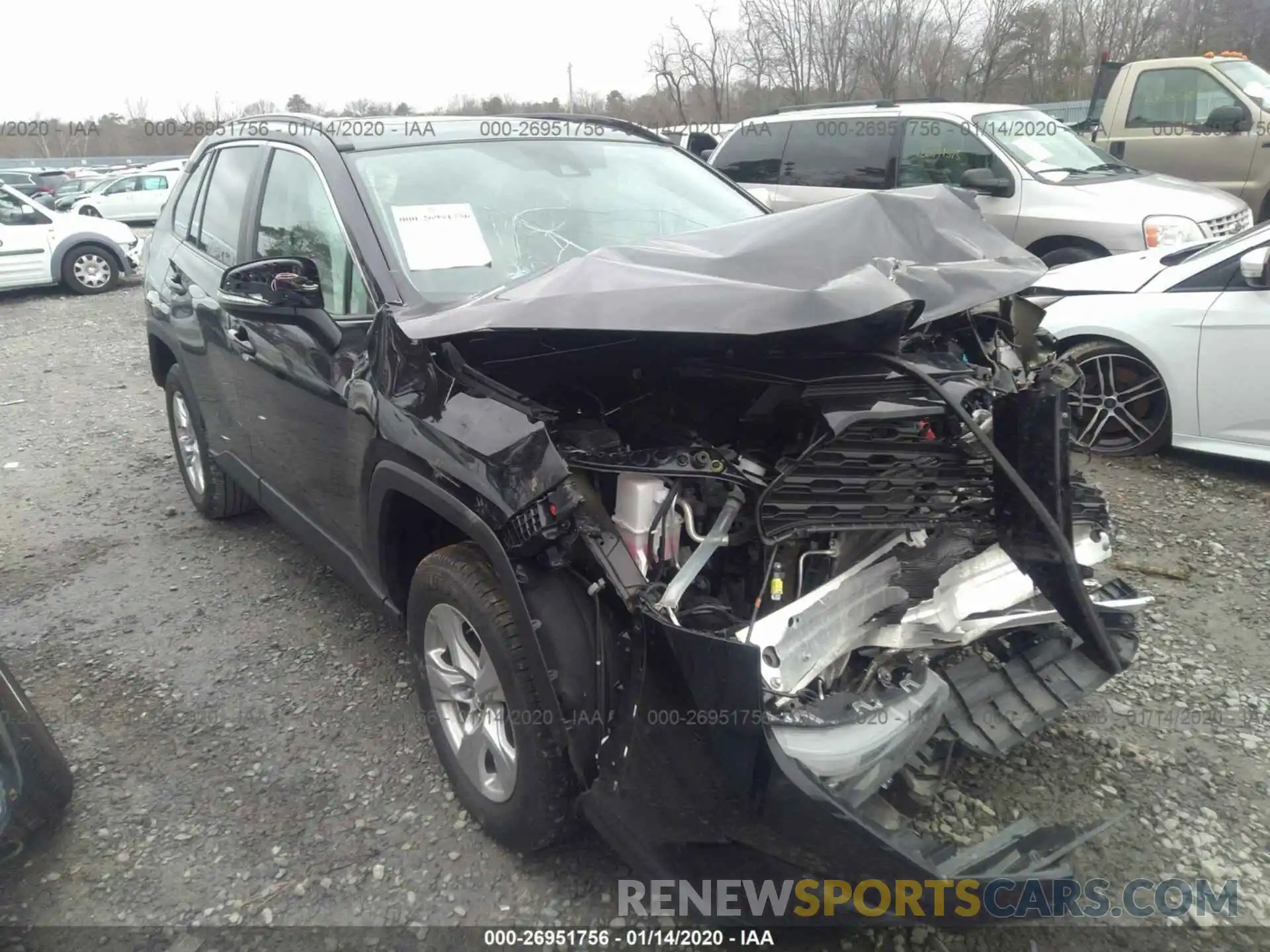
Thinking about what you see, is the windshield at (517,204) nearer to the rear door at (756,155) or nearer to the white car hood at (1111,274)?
the white car hood at (1111,274)

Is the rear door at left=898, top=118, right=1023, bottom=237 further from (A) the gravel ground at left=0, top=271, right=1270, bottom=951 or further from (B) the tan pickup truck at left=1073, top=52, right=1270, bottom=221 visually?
(B) the tan pickup truck at left=1073, top=52, right=1270, bottom=221

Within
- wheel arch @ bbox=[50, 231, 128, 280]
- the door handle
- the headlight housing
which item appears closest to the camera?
the door handle

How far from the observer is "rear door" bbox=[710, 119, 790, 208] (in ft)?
28.7

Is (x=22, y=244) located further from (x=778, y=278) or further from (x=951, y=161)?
(x=778, y=278)

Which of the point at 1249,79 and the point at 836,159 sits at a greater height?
the point at 1249,79

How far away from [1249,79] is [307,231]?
33.8 ft

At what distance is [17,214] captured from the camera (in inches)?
509

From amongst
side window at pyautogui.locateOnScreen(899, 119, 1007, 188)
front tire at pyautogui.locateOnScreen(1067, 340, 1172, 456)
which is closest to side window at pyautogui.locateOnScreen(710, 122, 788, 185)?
side window at pyautogui.locateOnScreen(899, 119, 1007, 188)

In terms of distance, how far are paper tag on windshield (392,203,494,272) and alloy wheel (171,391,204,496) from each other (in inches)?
91.0

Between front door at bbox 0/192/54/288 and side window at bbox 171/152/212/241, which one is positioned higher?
side window at bbox 171/152/212/241

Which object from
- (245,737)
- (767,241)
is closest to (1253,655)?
(767,241)

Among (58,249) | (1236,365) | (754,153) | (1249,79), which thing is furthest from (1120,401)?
(58,249)

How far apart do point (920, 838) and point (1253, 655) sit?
2.09 metres

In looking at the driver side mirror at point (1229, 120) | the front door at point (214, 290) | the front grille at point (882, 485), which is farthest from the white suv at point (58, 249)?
the front grille at point (882, 485)
